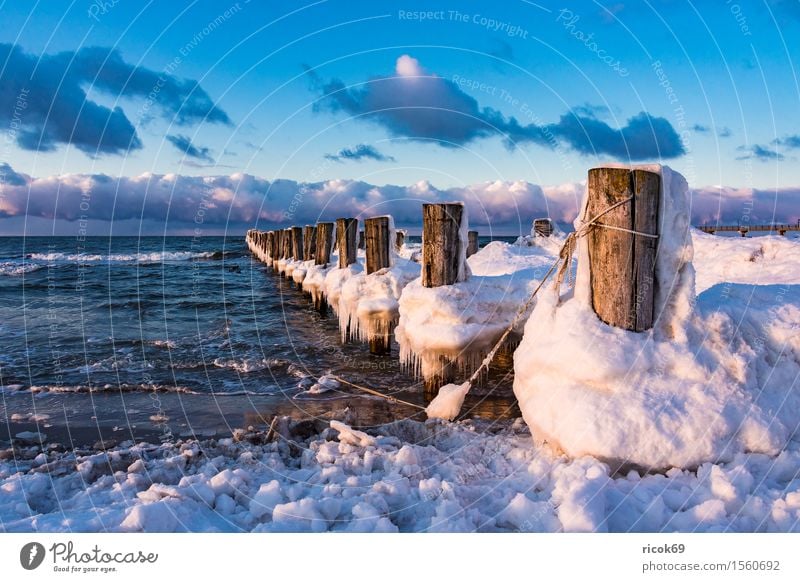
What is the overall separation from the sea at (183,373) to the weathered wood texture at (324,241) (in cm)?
169

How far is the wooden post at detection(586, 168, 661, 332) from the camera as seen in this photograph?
4.27 metres

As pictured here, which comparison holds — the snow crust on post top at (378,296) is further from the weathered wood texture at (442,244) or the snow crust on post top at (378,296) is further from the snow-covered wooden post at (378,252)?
the weathered wood texture at (442,244)

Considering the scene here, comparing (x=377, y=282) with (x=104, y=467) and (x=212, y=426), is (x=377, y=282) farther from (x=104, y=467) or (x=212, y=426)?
(x=104, y=467)

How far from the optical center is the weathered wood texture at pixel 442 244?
22.1 feet

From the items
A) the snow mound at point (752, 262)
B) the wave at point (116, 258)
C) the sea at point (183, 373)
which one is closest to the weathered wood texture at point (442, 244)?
the sea at point (183, 373)

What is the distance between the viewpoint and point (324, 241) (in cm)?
1538

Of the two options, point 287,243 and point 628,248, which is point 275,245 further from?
point 628,248

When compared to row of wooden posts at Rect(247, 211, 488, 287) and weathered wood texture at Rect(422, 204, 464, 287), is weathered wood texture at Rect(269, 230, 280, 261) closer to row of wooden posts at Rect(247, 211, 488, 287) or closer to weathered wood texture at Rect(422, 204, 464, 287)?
row of wooden posts at Rect(247, 211, 488, 287)

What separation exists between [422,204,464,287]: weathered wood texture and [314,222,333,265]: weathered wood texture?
887cm

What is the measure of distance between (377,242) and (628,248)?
5863 millimetres

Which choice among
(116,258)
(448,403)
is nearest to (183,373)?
(448,403)

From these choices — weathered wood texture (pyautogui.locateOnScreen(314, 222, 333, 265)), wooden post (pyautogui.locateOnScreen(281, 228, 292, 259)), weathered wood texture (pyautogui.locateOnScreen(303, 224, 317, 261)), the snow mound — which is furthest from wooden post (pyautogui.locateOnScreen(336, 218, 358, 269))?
wooden post (pyautogui.locateOnScreen(281, 228, 292, 259))
